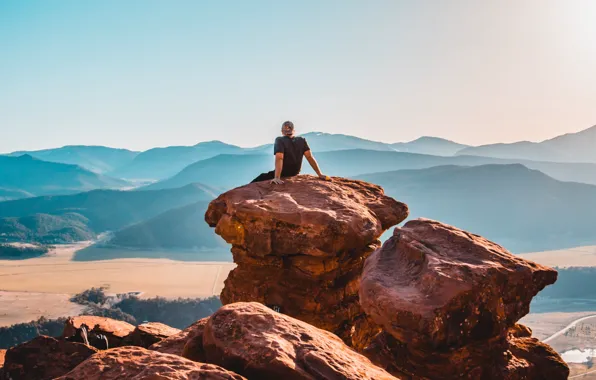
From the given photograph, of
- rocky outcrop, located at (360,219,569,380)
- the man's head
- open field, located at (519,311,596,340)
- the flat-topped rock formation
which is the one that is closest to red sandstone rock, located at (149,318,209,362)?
the flat-topped rock formation

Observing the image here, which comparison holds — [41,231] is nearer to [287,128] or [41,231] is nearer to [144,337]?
[287,128]

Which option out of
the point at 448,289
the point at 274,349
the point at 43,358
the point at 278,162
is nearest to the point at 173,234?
the point at 278,162

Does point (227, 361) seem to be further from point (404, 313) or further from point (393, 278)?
point (393, 278)

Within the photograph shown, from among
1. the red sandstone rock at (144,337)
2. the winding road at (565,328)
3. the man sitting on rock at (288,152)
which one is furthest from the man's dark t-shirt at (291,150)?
the winding road at (565,328)

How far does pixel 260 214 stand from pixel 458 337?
4915 millimetres

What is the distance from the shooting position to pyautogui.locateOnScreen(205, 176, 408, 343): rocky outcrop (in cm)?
888

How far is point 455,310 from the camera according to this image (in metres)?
5.38

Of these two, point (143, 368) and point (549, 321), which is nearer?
point (143, 368)

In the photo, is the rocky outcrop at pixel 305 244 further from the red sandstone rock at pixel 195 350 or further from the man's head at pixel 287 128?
the red sandstone rock at pixel 195 350

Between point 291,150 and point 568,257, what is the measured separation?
15850 cm

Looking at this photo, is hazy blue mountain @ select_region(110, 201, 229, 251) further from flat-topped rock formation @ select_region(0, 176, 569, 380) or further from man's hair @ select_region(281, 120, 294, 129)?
flat-topped rock formation @ select_region(0, 176, 569, 380)

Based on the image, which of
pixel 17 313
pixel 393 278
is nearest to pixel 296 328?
pixel 393 278

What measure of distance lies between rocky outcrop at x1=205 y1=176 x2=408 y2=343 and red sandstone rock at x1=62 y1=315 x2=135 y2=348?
268cm

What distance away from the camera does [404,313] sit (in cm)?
553
